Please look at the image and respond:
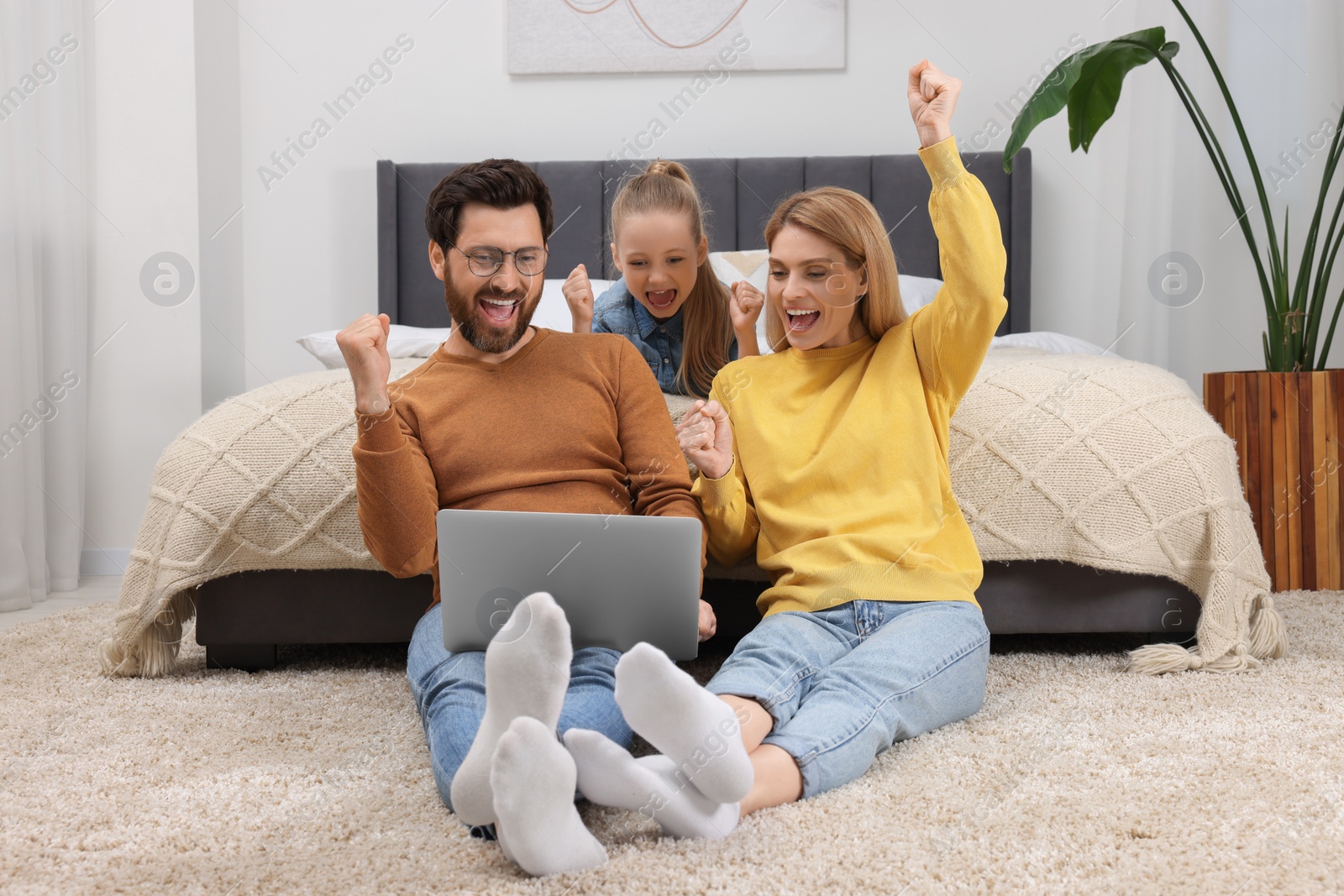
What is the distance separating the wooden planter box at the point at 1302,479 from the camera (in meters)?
2.21

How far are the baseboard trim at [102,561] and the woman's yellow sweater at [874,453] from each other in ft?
6.95

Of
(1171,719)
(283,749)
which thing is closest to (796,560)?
(1171,719)

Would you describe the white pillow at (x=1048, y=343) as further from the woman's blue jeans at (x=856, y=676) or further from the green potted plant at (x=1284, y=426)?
the woman's blue jeans at (x=856, y=676)

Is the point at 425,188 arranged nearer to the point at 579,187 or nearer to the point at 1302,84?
the point at 579,187

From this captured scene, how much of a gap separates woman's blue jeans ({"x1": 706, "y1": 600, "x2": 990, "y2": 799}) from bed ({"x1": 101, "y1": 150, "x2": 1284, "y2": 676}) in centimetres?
31

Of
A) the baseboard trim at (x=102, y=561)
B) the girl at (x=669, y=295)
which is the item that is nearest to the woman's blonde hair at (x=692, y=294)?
the girl at (x=669, y=295)

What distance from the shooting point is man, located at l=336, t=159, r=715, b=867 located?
1.11 meters

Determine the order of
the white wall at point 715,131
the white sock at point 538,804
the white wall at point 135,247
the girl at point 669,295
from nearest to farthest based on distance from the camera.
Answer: the white sock at point 538,804 → the girl at point 669,295 → the white wall at point 135,247 → the white wall at point 715,131

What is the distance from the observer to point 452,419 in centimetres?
126

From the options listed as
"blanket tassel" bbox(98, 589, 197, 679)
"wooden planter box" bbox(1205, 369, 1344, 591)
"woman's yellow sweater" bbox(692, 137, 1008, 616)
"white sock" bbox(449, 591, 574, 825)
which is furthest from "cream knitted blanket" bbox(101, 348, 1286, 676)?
"wooden planter box" bbox(1205, 369, 1344, 591)

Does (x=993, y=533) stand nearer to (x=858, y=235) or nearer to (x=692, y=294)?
(x=858, y=235)

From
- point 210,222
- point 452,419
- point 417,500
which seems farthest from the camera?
point 210,222

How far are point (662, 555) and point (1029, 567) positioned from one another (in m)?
0.76

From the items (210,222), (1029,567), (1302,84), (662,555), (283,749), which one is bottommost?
(283,749)
